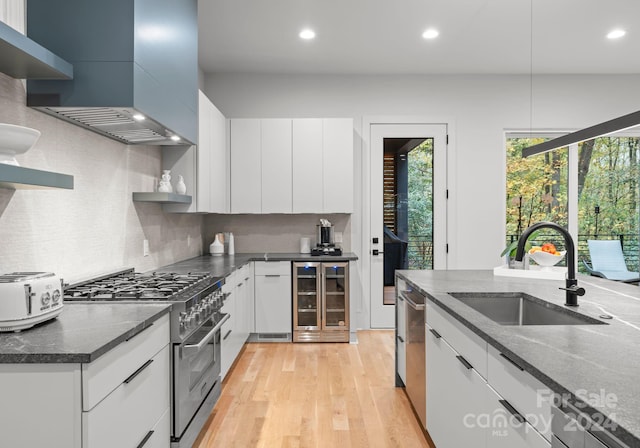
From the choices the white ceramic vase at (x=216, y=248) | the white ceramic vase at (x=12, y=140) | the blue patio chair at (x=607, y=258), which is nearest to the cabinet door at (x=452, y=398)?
the white ceramic vase at (x=12, y=140)

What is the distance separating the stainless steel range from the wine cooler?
1.58 metres

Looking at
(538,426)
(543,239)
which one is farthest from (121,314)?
(543,239)

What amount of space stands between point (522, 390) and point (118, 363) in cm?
131

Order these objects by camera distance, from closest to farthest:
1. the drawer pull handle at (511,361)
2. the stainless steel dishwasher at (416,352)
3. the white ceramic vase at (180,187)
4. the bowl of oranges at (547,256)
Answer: the drawer pull handle at (511,361) → the stainless steel dishwasher at (416,352) → the bowl of oranges at (547,256) → the white ceramic vase at (180,187)

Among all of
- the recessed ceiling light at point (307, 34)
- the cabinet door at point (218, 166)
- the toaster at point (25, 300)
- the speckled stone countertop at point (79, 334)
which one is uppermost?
the recessed ceiling light at point (307, 34)

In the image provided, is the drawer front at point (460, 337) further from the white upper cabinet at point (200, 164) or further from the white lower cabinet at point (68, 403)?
the white upper cabinet at point (200, 164)

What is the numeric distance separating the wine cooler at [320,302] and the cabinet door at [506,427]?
286 centimetres

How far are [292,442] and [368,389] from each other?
2.98 ft

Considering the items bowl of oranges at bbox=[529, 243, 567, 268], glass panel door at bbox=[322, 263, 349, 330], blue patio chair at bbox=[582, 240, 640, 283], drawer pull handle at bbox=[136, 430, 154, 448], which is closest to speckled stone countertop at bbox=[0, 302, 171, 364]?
drawer pull handle at bbox=[136, 430, 154, 448]

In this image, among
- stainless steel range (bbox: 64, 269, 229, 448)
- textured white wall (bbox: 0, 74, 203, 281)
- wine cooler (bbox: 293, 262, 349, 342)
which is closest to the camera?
textured white wall (bbox: 0, 74, 203, 281)

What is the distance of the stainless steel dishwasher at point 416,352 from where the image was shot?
2.42 m

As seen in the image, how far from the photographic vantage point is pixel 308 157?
4.60m

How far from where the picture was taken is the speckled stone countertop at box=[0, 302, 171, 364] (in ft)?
4.13

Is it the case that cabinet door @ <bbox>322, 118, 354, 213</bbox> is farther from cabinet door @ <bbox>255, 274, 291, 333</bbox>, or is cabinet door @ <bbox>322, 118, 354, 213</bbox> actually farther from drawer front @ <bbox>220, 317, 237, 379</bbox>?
drawer front @ <bbox>220, 317, 237, 379</bbox>
